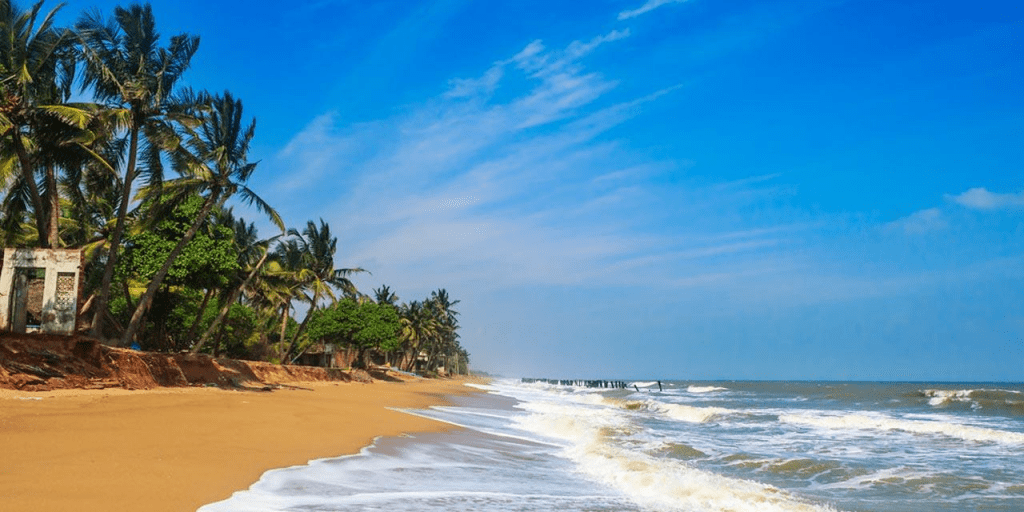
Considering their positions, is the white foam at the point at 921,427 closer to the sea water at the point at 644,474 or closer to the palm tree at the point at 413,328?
the sea water at the point at 644,474

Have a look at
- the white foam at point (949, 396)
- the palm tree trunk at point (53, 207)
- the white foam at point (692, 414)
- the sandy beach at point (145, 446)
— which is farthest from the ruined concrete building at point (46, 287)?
the white foam at point (949, 396)

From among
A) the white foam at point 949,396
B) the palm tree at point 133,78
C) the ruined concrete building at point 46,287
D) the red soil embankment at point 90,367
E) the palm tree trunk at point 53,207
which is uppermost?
the palm tree at point 133,78

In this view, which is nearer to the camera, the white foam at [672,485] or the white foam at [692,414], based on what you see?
the white foam at [672,485]

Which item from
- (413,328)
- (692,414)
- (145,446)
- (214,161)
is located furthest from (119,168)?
(413,328)

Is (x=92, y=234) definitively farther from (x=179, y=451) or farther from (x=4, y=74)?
(x=179, y=451)

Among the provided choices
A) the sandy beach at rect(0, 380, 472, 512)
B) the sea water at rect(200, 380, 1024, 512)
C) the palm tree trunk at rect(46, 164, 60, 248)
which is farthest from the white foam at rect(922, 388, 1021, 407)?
the palm tree trunk at rect(46, 164, 60, 248)

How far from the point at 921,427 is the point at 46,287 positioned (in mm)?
25427

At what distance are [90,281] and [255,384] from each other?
8.29m

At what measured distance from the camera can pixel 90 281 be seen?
81.7 ft

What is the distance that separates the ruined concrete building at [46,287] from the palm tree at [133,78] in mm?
2120

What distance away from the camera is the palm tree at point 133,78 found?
57.0 feet

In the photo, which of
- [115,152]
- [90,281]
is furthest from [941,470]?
[90,281]

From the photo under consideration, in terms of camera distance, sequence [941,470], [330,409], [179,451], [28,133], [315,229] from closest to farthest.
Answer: [179,451], [941,470], [330,409], [28,133], [315,229]

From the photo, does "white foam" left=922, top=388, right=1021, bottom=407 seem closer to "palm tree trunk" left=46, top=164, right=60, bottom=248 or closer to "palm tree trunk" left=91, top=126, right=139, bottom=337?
"palm tree trunk" left=91, top=126, right=139, bottom=337
